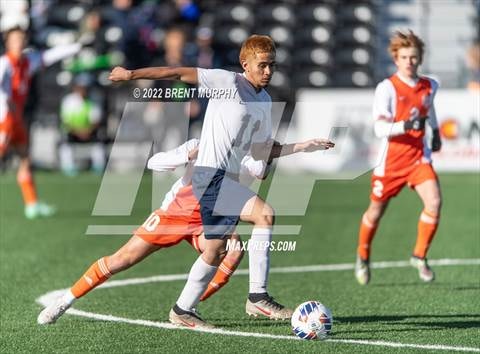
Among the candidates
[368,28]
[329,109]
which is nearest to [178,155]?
[329,109]

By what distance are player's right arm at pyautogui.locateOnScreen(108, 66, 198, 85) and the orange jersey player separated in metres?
0.64

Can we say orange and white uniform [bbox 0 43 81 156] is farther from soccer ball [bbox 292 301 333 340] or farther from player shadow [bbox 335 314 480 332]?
soccer ball [bbox 292 301 333 340]

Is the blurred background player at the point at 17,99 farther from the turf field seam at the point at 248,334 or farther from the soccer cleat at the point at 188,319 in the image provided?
the soccer cleat at the point at 188,319

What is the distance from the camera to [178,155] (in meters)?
7.56

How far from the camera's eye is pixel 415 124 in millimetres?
9633

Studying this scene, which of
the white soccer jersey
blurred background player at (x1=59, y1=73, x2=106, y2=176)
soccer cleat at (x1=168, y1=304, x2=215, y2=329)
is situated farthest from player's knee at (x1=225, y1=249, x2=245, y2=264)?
blurred background player at (x1=59, y1=73, x2=106, y2=176)

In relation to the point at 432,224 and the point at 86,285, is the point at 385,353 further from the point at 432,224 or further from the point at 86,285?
the point at 432,224

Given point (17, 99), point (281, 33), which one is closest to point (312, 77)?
point (281, 33)

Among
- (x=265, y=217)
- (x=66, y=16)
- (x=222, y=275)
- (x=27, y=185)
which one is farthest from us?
(x=66, y=16)

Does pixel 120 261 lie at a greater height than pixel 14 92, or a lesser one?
greater

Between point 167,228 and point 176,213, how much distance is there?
0.40 feet

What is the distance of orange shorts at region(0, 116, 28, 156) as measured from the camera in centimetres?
1556

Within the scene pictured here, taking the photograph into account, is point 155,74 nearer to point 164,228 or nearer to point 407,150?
point 164,228

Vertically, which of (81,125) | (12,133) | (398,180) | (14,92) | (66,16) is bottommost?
(81,125)
